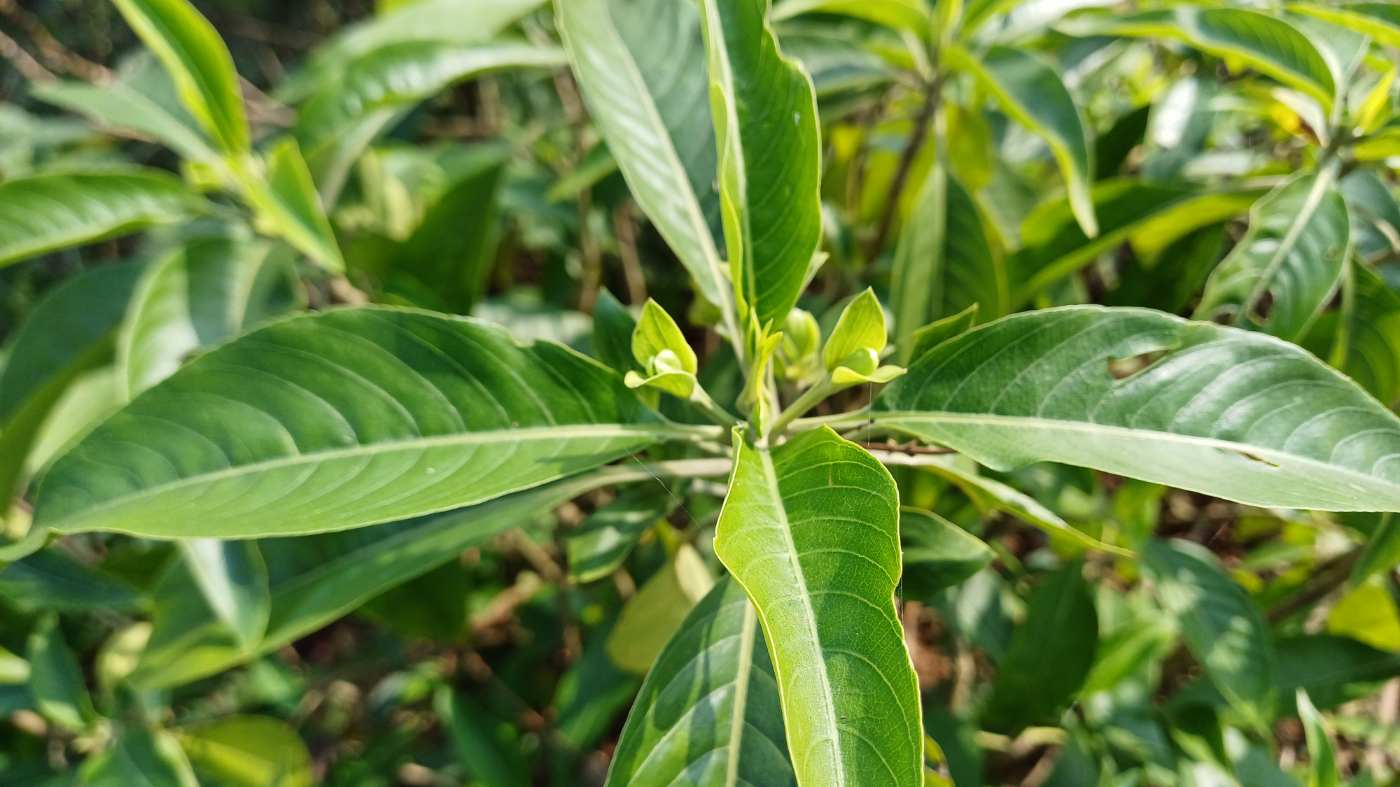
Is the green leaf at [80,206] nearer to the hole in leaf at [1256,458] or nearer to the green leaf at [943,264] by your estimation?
the green leaf at [943,264]

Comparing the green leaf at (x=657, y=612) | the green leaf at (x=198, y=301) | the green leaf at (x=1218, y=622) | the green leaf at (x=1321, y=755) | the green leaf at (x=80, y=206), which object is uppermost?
the green leaf at (x=80, y=206)

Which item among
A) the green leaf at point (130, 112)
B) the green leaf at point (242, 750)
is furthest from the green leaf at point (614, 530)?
the green leaf at point (242, 750)

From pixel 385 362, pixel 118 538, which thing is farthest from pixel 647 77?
pixel 118 538

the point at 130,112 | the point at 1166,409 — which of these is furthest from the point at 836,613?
the point at 130,112

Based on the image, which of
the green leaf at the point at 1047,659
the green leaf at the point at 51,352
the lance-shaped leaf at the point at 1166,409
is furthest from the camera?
the green leaf at the point at 51,352

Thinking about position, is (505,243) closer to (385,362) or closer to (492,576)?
(492,576)

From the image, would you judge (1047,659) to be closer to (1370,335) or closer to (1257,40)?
(1370,335)

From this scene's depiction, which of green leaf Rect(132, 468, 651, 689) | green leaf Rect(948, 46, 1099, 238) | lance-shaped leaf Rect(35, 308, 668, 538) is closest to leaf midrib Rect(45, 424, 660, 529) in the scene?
lance-shaped leaf Rect(35, 308, 668, 538)
